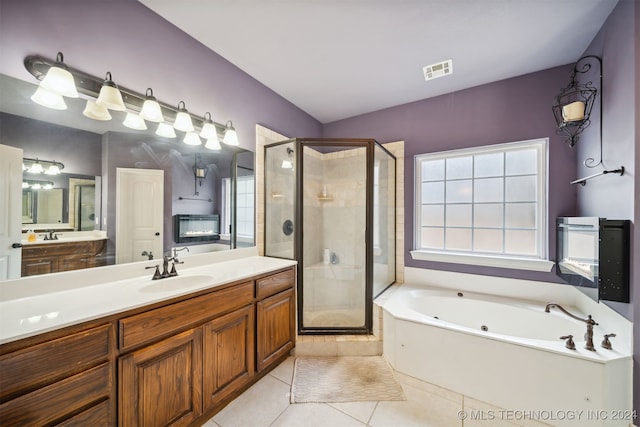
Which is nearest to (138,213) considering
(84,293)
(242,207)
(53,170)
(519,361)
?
(53,170)

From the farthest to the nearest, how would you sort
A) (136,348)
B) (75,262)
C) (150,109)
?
(150,109) < (75,262) < (136,348)

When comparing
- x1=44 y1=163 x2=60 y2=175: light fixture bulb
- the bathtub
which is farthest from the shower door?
x1=44 y1=163 x2=60 y2=175: light fixture bulb

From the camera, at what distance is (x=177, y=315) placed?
1.22m

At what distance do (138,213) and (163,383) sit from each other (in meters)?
1.02

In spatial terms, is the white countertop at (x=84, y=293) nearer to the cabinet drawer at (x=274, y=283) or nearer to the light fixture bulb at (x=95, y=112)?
the cabinet drawer at (x=274, y=283)

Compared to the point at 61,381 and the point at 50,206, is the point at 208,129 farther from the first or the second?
the point at 61,381

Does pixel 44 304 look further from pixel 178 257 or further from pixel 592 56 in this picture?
pixel 592 56

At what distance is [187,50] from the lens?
1.80 metres

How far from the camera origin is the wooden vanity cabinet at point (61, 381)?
78cm

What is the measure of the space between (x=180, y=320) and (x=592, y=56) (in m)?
3.22

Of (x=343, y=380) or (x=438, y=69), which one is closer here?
(x=343, y=380)

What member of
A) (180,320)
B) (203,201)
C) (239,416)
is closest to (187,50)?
(203,201)

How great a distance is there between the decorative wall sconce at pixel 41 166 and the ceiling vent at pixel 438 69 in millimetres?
2740

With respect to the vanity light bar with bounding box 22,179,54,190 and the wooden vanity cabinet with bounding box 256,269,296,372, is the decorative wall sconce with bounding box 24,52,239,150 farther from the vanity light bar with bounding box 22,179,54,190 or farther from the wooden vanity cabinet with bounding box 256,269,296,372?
the wooden vanity cabinet with bounding box 256,269,296,372
